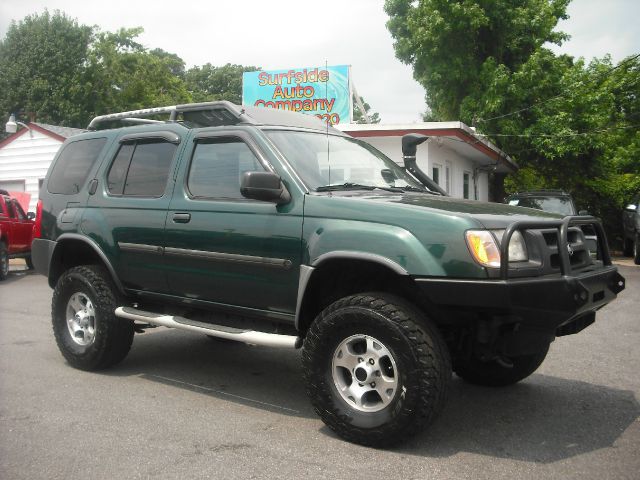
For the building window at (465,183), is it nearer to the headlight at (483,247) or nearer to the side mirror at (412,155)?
the side mirror at (412,155)

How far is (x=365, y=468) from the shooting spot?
3510mm

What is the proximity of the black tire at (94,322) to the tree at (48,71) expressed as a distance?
105 ft

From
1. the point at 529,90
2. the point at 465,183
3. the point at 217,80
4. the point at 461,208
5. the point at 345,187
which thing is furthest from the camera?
the point at 217,80

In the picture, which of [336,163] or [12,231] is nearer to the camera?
[336,163]

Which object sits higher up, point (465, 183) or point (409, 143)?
point (465, 183)

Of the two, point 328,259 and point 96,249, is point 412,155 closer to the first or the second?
point 328,259

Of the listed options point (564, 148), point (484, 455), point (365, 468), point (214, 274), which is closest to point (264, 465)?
point (365, 468)

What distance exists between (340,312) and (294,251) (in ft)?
1.80

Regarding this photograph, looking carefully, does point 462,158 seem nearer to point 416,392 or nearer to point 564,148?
point 564,148

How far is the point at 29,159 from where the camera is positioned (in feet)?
69.7

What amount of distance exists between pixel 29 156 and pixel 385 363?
2025 centimetres

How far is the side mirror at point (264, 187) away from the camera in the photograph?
412 centimetres

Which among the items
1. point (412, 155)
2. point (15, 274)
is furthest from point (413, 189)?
point (15, 274)

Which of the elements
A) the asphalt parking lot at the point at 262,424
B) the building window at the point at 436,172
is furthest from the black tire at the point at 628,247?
the asphalt parking lot at the point at 262,424
